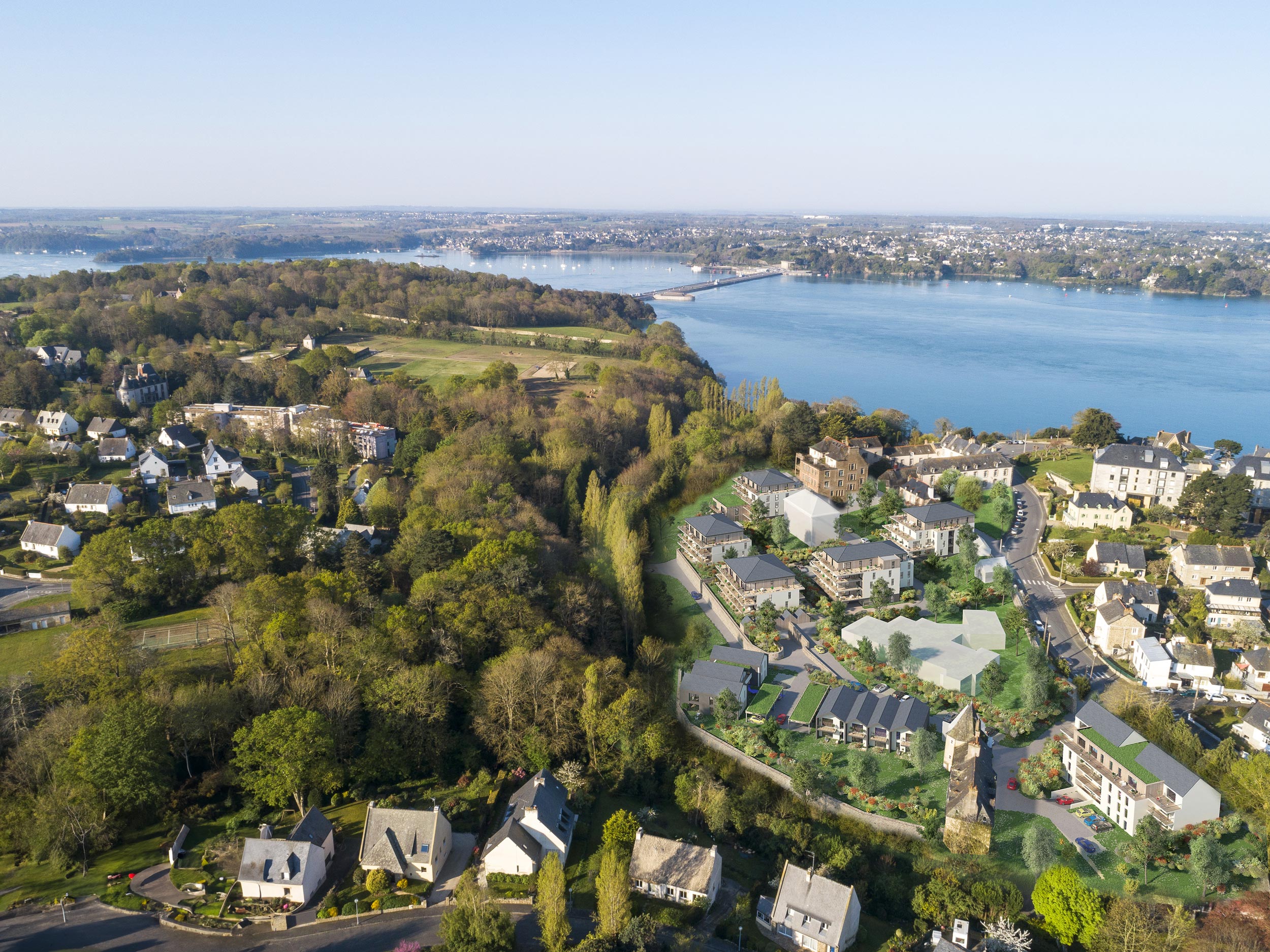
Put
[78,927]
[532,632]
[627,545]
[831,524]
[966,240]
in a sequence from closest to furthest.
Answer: [78,927] → [532,632] → [627,545] → [831,524] → [966,240]

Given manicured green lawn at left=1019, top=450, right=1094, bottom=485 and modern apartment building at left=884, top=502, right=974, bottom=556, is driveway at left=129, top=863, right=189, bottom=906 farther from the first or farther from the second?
manicured green lawn at left=1019, top=450, right=1094, bottom=485

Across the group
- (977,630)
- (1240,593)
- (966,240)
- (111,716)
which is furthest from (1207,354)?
(966,240)

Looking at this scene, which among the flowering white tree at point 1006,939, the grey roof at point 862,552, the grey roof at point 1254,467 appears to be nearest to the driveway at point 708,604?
the grey roof at point 862,552

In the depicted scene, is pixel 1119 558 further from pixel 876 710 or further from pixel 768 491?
pixel 876 710

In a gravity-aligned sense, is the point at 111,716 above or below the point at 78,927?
above

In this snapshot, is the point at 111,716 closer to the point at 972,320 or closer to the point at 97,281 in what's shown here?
the point at 97,281

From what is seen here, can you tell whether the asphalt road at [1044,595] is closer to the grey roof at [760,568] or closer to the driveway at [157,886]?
the grey roof at [760,568]
